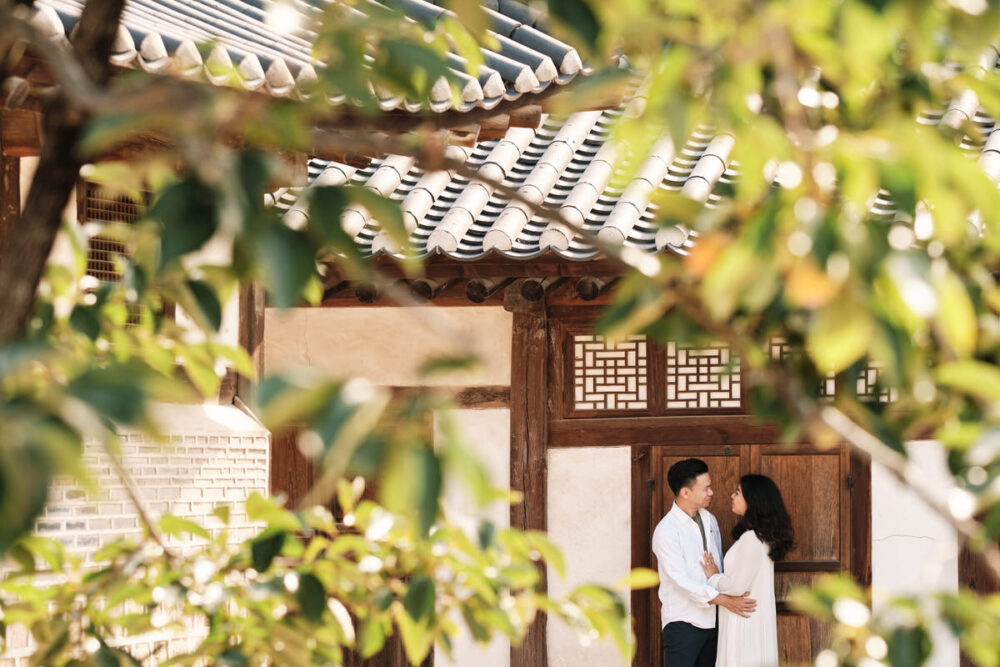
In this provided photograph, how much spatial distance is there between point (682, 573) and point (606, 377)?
3.88 feet

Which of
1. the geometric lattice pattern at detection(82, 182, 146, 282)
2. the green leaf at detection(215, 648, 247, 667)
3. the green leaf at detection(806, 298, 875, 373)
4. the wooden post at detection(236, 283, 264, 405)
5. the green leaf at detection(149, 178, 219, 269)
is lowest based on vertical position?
the green leaf at detection(215, 648, 247, 667)

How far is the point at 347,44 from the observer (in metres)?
1.52

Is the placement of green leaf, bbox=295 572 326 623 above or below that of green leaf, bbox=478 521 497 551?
below

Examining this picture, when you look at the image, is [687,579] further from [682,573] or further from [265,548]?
[265,548]

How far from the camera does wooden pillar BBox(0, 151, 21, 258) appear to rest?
13.7ft

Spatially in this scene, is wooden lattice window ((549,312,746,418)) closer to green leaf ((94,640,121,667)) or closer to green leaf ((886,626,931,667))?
green leaf ((94,640,121,667))

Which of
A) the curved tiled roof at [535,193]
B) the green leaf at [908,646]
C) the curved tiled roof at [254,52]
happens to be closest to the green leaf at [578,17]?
the green leaf at [908,646]

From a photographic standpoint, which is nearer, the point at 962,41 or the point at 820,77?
the point at 962,41

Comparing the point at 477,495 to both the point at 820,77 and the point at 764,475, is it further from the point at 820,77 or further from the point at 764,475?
the point at 764,475

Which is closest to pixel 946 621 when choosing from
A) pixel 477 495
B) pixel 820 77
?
pixel 477 495

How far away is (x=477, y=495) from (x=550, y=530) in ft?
21.7

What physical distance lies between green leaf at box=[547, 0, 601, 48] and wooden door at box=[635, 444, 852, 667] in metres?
6.20

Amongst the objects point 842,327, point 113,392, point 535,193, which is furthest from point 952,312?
point 535,193

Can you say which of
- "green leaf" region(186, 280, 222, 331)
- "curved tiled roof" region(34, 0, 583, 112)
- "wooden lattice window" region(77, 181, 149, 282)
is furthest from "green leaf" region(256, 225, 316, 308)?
"wooden lattice window" region(77, 181, 149, 282)
